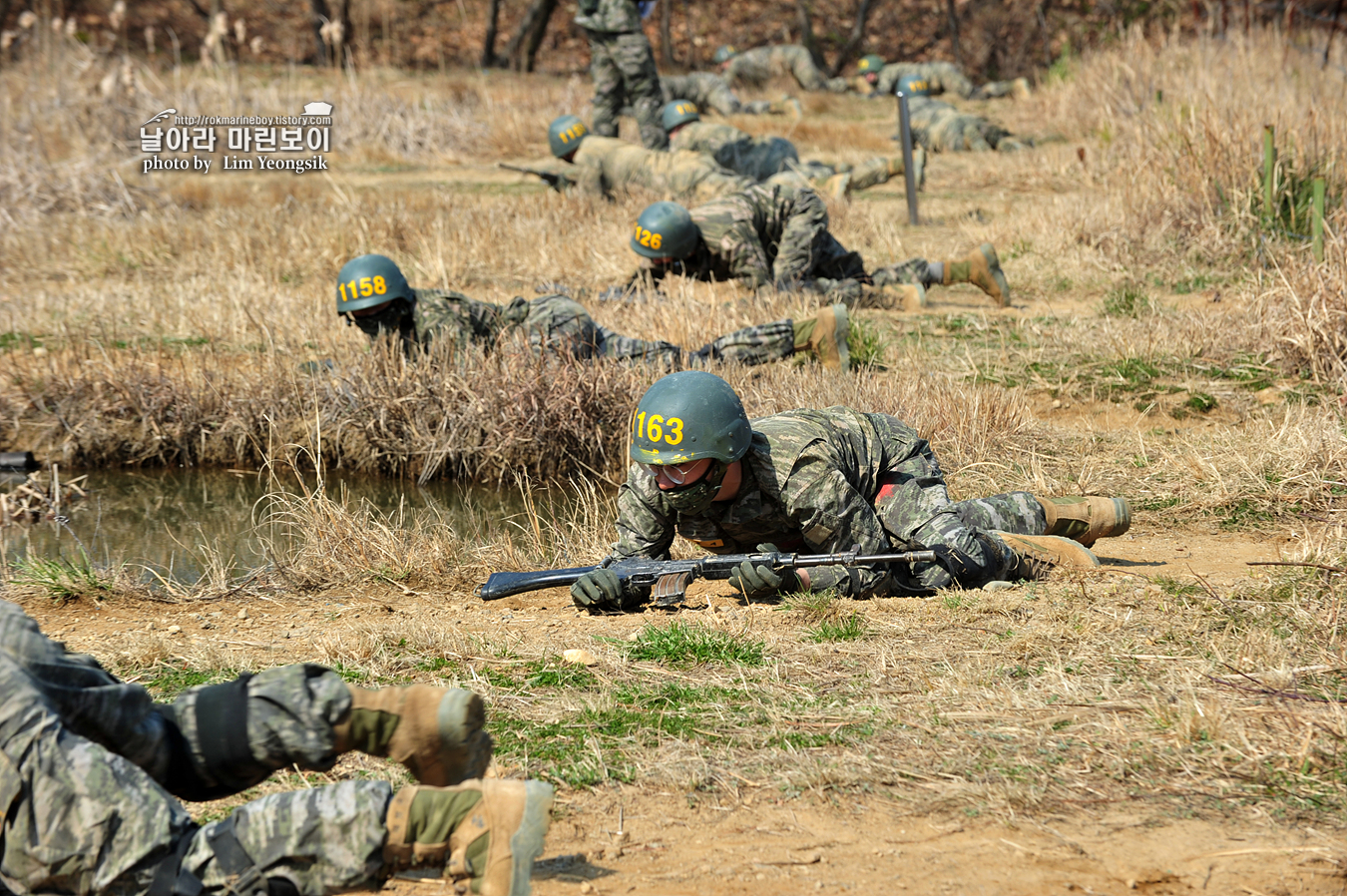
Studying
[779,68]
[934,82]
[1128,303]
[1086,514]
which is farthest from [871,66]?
[1086,514]

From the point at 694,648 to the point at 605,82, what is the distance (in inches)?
430

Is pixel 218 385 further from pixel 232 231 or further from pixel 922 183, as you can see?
pixel 922 183

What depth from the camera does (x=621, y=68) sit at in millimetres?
13750

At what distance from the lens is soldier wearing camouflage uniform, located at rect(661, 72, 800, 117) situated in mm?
19109

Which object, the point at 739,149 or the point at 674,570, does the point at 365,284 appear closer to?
the point at 674,570

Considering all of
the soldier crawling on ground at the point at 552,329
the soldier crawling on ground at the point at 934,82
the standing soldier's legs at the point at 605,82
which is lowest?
the soldier crawling on ground at the point at 552,329

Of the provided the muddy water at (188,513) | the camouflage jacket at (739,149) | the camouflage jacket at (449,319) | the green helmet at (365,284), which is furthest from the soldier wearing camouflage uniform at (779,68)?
the muddy water at (188,513)

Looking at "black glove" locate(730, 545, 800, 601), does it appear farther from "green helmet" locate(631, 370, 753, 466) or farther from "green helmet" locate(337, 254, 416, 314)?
"green helmet" locate(337, 254, 416, 314)

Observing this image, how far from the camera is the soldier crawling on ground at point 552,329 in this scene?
24.8ft

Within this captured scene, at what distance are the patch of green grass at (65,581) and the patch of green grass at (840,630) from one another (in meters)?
3.05

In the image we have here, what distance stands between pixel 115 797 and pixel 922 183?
1289 cm

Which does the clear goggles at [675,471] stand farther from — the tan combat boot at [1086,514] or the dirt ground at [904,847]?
the tan combat boot at [1086,514]

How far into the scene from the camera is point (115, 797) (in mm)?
2373

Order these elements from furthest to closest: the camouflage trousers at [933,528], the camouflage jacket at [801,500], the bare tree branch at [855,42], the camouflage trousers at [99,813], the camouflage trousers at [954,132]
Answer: the bare tree branch at [855,42], the camouflage trousers at [954,132], the camouflage trousers at [933,528], the camouflage jacket at [801,500], the camouflage trousers at [99,813]
